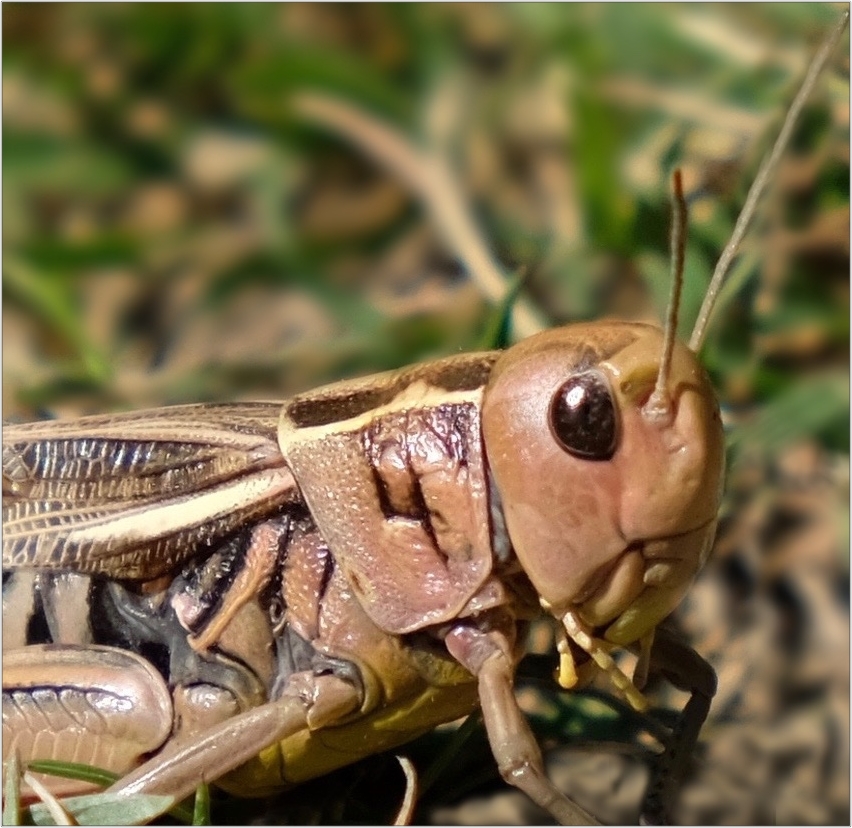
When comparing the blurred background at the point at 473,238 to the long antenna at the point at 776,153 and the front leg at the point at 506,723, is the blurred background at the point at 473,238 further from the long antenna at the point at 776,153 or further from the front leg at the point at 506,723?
the long antenna at the point at 776,153

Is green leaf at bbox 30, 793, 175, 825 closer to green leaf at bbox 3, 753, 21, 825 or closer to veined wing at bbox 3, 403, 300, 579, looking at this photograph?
green leaf at bbox 3, 753, 21, 825

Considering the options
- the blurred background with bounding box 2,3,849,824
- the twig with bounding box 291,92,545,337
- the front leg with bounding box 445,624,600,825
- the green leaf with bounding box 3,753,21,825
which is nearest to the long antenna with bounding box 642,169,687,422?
the front leg with bounding box 445,624,600,825

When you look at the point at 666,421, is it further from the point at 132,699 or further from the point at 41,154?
the point at 41,154

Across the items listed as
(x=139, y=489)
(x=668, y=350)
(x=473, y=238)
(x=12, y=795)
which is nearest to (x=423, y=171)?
(x=473, y=238)

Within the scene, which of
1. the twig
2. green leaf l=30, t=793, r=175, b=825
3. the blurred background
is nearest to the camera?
green leaf l=30, t=793, r=175, b=825

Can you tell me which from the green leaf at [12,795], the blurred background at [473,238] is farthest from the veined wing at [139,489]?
the blurred background at [473,238]

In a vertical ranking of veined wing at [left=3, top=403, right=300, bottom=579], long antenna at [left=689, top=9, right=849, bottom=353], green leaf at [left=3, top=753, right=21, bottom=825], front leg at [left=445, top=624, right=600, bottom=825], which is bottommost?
green leaf at [left=3, top=753, right=21, bottom=825]

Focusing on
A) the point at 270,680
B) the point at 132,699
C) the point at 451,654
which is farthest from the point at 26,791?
the point at 451,654
